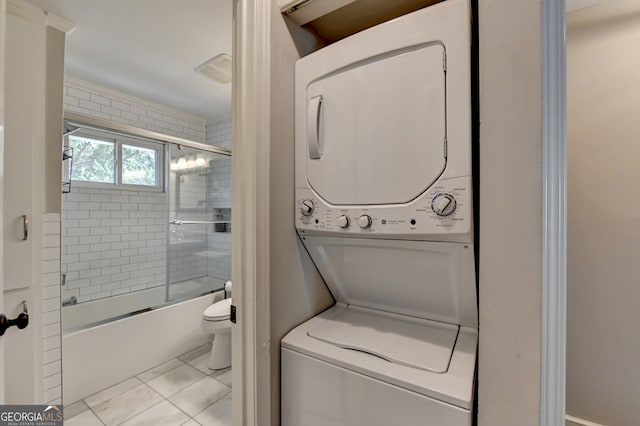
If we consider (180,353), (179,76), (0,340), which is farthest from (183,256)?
(0,340)

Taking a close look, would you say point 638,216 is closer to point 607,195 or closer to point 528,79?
point 607,195

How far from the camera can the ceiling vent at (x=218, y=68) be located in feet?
6.97

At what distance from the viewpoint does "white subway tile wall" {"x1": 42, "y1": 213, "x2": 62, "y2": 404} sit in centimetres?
163

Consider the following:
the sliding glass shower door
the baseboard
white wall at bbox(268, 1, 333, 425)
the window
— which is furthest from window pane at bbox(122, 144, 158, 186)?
the baseboard

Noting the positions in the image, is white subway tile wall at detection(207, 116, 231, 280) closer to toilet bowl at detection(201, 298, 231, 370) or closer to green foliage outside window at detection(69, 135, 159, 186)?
green foliage outside window at detection(69, 135, 159, 186)

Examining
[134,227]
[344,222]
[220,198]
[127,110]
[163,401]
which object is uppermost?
[127,110]

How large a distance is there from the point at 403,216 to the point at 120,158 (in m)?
3.08

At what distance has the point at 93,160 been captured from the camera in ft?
8.45

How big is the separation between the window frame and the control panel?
2397mm

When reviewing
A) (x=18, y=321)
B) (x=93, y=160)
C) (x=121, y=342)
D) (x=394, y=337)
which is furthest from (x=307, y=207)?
(x=93, y=160)

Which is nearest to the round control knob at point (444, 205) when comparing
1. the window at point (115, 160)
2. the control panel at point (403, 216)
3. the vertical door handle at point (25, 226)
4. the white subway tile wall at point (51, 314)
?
the control panel at point (403, 216)

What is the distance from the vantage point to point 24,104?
4.52ft

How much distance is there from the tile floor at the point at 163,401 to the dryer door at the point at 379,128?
5.61ft

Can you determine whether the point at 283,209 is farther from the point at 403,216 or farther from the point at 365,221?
the point at 403,216
